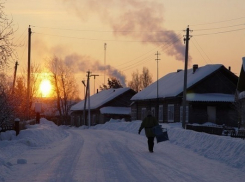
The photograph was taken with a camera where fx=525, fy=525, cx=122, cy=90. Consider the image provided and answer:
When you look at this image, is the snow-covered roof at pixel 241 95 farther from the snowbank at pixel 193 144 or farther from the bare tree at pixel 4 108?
the bare tree at pixel 4 108

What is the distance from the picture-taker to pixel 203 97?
54.8 metres

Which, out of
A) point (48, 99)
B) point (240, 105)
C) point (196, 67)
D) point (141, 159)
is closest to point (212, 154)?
point (141, 159)

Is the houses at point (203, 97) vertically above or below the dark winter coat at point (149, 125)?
above

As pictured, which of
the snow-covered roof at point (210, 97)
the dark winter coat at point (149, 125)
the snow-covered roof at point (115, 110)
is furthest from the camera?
the snow-covered roof at point (115, 110)

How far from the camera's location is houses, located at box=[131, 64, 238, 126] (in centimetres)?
5431

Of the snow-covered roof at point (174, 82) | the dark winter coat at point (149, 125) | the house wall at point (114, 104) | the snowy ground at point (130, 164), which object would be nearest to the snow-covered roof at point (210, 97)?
the snow-covered roof at point (174, 82)

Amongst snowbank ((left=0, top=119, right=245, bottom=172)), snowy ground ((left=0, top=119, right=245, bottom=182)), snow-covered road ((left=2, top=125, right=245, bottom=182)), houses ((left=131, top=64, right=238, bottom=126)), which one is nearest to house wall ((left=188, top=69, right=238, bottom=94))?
houses ((left=131, top=64, right=238, bottom=126))

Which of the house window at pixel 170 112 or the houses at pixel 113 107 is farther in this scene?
the houses at pixel 113 107

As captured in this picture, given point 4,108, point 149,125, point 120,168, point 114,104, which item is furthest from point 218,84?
point 120,168

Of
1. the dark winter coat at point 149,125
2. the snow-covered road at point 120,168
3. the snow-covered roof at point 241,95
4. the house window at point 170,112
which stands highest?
the snow-covered roof at point 241,95

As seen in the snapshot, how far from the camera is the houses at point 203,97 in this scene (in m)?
54.3

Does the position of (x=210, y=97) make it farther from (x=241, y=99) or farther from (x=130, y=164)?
(x=130, y=164)

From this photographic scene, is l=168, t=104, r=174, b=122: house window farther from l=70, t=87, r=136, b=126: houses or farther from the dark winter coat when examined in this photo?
the dark winter coat

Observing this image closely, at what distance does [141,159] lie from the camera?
1786 cm
